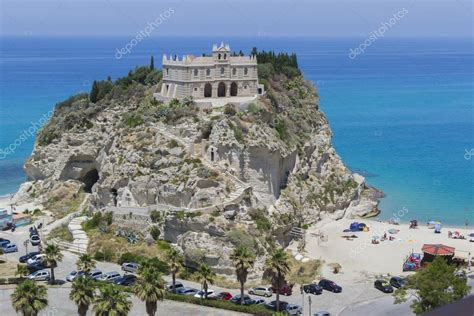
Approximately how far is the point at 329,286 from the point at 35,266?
886 inches

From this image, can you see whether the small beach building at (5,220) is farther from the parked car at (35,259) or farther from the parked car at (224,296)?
the parked car at (224,296)

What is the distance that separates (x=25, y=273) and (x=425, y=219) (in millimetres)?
43176

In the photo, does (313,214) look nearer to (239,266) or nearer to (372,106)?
(239,266)

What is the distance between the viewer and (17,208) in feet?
261

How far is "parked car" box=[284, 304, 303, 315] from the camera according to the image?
49875 mm

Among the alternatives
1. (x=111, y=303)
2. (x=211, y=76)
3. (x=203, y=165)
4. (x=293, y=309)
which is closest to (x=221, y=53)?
(x=211, y=76)

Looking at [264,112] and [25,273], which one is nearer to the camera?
[25,273]

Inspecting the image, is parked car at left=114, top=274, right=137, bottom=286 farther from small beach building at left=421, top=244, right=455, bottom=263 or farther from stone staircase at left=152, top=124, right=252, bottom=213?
small beach building at left=421, top=244, right=455, bottom=263

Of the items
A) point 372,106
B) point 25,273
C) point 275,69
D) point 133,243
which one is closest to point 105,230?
point 133,243

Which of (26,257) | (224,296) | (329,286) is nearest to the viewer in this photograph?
(224,296)

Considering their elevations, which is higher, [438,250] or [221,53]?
[221,53]

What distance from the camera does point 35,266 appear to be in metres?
58.8

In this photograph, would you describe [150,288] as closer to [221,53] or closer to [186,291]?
[186,291]

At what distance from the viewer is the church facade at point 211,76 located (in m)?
73.4
